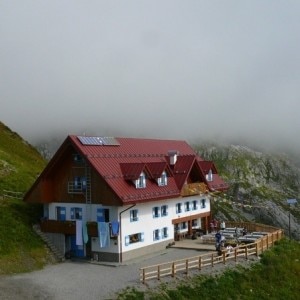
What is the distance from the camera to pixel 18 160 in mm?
64438

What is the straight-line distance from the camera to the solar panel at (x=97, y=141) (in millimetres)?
42156

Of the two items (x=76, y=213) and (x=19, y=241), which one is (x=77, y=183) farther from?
(x=19, y=241)

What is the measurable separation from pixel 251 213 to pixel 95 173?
102474mm

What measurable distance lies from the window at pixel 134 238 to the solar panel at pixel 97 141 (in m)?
8.86

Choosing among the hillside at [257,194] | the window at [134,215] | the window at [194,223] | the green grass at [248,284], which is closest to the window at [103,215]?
the window at [134,215]

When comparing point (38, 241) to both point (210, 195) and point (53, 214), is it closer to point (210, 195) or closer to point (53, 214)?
point (53, 214)

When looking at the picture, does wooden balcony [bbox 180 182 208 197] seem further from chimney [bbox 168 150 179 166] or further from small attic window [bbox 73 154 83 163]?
small attic window [bbox 73 154 83 163]

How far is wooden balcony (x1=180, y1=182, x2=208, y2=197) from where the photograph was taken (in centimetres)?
4813

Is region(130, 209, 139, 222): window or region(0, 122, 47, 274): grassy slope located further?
region(130, 209, 139, 222): window

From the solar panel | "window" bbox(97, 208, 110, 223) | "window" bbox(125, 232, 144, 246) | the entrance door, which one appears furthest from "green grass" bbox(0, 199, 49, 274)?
the solar panel

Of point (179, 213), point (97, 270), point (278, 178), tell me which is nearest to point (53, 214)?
point (97, 270)

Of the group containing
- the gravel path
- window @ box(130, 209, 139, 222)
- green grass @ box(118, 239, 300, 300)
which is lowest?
green grass @ box(118, 239, 300, 300)

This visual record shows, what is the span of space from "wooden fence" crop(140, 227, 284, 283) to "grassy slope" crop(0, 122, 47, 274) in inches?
394

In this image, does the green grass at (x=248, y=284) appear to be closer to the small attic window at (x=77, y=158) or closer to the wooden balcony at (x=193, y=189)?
the wooden balcony at (x=193, y=189)
